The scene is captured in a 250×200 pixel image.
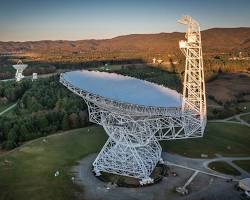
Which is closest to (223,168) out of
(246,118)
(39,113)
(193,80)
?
(193,80)

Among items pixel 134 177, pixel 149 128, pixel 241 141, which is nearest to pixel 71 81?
pixel 149 128

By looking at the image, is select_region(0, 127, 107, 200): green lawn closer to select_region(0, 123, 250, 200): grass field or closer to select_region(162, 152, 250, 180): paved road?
select_region(0, 123, 250, 200): grass field

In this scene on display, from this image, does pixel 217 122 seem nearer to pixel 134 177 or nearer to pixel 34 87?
pixel 134 177

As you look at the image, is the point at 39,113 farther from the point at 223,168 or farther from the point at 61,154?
the point at 223,168

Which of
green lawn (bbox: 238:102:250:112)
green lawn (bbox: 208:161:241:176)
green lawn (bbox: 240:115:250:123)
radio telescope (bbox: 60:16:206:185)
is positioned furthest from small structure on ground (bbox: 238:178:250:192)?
green lawn (bbox: 238:102:250:112)

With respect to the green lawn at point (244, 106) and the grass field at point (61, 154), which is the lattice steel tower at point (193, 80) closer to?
the grass field at point (61, 154)
